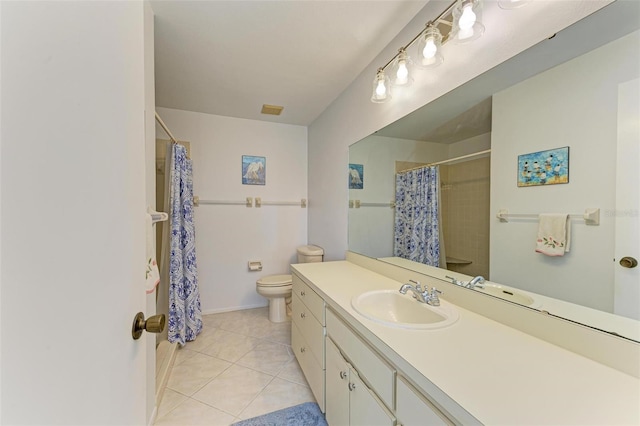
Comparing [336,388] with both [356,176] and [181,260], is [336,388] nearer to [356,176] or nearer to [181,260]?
[356,176]

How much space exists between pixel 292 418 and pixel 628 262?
166cm

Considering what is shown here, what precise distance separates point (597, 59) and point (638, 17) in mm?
111

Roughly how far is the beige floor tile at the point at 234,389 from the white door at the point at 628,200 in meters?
1.86

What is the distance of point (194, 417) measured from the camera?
149cm

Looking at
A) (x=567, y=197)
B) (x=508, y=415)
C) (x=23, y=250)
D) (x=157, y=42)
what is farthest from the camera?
(x=157, y=42)

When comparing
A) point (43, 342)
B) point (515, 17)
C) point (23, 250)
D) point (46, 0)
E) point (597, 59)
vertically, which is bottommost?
point (43, 342)

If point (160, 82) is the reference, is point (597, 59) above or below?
below

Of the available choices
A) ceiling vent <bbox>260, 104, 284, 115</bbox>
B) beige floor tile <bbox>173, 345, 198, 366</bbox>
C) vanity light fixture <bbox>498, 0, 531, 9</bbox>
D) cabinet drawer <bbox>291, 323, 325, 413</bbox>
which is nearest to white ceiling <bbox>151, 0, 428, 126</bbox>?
ceiling vent <bbox>260, 104, 284, 115</bbox>

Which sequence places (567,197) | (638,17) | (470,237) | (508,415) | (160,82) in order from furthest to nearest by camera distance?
(160,82)
(470,237)
(567,197)
(638,17)
(508,415)

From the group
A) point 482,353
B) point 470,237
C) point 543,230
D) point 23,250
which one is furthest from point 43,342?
point 470,237

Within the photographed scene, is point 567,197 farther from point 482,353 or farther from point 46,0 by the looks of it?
point 46,0

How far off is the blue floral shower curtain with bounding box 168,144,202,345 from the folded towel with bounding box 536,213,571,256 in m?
2.45

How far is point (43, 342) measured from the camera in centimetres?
33

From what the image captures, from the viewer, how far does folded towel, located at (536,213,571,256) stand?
34.6 inches
